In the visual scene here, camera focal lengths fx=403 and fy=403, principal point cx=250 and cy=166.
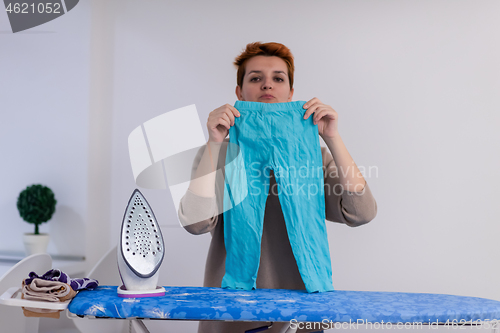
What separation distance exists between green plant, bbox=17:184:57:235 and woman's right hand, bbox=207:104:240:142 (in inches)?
66.4

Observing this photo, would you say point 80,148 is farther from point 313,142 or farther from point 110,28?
point 313,142

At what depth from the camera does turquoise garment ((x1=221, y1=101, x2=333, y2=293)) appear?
1331 millimetres

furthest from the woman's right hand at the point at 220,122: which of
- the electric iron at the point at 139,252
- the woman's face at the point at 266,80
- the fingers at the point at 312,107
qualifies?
the electric iron at the point at 139,252

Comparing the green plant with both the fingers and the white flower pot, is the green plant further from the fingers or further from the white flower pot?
the fingers

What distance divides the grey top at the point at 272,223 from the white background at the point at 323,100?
1.14 metres

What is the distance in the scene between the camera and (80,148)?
8.83 ft

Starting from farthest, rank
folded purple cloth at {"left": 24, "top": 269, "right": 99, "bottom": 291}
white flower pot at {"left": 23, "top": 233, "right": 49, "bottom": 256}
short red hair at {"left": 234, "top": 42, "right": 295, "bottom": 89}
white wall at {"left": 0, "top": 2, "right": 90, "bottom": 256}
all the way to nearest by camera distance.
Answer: white wall at {"left": 0, "top": 2, "right": 90, "bottom": 256} → white flower pot at {"left": 23, "top": 233, "right": 49, "bottom": 256} → short red hair at {"left": 234, "top": 42, "right": 295, "bottom": 89} → folded purple cloth at {"left": 24, "top": 269, "right": 99, "bottom": 291}

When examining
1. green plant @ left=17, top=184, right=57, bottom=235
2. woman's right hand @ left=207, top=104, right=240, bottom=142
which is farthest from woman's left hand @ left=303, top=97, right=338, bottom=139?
green plant @ left=17, top=184, right=57, bottom=235

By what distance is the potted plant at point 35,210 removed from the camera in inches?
99.8

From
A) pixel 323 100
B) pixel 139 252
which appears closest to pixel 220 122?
pixel 139 252

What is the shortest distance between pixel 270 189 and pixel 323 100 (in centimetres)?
126

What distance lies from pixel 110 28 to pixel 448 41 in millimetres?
2221

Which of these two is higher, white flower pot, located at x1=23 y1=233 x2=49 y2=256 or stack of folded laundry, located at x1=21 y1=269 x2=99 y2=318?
stack of folded laundry, located at x1=21 y1=269 x2=99 y2=318

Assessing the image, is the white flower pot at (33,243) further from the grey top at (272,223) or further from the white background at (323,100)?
the grey top at (272,223)
